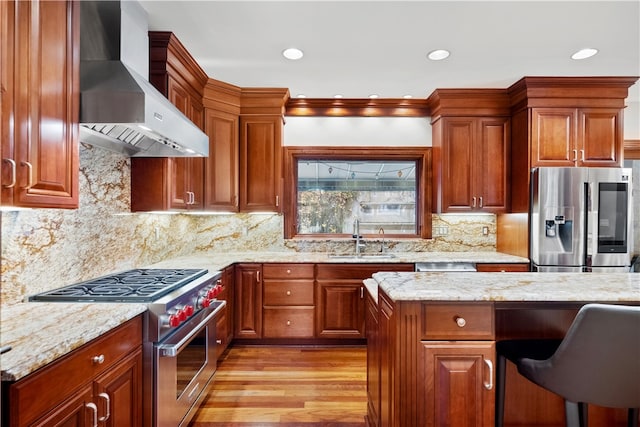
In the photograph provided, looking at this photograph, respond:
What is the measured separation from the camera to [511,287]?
1470mm

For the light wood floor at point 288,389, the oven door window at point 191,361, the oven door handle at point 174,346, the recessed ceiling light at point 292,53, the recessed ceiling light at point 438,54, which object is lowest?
the light wood floor at point 288,389

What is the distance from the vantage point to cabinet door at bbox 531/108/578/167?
319 cm

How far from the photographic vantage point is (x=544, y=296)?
135 centimetres

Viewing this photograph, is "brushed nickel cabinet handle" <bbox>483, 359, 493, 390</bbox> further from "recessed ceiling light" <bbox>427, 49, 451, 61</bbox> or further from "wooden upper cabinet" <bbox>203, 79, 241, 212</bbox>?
"wooden upper cabinet" <bbox>203, 79, 241, 212</bbox>

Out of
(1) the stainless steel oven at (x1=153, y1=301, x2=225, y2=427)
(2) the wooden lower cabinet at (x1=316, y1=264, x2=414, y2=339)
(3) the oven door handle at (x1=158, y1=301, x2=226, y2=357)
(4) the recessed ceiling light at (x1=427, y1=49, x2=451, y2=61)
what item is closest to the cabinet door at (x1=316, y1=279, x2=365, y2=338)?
(2) the wooden lower cabinet at (x1=316, y1=264, x2=414, y2=339)

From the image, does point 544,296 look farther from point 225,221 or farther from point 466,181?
point 225,221

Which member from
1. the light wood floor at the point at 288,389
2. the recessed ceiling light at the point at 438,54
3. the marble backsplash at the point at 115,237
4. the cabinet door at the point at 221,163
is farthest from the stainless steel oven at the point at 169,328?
the recessed ceiling light at the point at 438,54

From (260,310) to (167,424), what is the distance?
5.23ft

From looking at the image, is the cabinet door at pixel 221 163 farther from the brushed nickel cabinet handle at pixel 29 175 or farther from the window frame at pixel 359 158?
the brushed nickel cabinet handle at pixel 29 175

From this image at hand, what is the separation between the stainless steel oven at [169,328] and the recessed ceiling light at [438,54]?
237 centimetres

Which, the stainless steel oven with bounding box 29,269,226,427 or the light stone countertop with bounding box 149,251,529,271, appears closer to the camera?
the stainless steel oven with bounding box 29,269,226,427

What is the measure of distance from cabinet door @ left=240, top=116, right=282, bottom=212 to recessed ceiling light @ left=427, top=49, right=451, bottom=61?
1.59 metres

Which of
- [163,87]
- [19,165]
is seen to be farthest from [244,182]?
[19,165]

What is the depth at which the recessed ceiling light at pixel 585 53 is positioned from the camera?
104 inches
